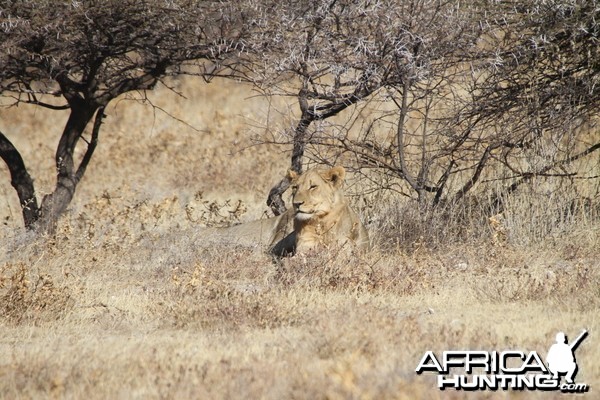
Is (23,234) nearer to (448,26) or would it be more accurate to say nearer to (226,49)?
(226,49)

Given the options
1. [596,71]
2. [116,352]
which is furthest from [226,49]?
[116,352]

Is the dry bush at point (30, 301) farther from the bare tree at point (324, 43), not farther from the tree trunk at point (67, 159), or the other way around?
the tree trunk at point (67, 159)

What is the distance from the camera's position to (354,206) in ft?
40.8

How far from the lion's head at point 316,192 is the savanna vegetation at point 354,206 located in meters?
0.69

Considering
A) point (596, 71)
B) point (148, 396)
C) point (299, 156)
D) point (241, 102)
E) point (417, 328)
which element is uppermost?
point (241, 102)

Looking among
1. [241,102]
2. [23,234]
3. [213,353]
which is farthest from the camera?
[241,102]

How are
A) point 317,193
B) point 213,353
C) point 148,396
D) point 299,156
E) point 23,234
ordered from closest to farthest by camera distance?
point 148,396 < point 213,353 < point 317,193 < point 23,234 < point 299,156

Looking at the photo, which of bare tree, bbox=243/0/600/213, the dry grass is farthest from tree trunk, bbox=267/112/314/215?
the dry grass

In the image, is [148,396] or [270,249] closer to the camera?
[148,396]

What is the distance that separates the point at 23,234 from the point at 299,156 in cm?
332

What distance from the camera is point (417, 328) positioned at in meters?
6.98

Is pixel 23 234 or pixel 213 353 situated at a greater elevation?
pixel 23 234

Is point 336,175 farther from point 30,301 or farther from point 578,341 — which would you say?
point 578,341

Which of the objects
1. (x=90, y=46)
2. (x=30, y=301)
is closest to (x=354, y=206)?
(x=90, y=46)
